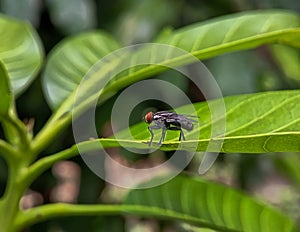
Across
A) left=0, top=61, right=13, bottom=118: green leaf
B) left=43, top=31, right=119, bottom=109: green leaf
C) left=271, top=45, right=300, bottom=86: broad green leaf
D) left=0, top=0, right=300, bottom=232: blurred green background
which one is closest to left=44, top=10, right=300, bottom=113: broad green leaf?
left=43, top=31, right=119, bottom=109: green leaf

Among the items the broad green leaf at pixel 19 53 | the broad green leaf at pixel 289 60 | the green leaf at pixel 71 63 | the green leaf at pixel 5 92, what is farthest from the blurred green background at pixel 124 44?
the green leaf at pixel 5 92

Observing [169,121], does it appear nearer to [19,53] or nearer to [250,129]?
[250,129]

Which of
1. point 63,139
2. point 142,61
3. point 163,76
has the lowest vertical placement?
point 63,139

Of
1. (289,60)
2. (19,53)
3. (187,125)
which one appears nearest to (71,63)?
(19,53)

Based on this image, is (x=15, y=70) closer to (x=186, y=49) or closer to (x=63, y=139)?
(x=186, y=49)

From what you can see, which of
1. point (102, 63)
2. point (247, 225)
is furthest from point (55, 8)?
point (247, 225)

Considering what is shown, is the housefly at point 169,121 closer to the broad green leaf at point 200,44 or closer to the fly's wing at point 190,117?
the fly's wing at point 190,117
